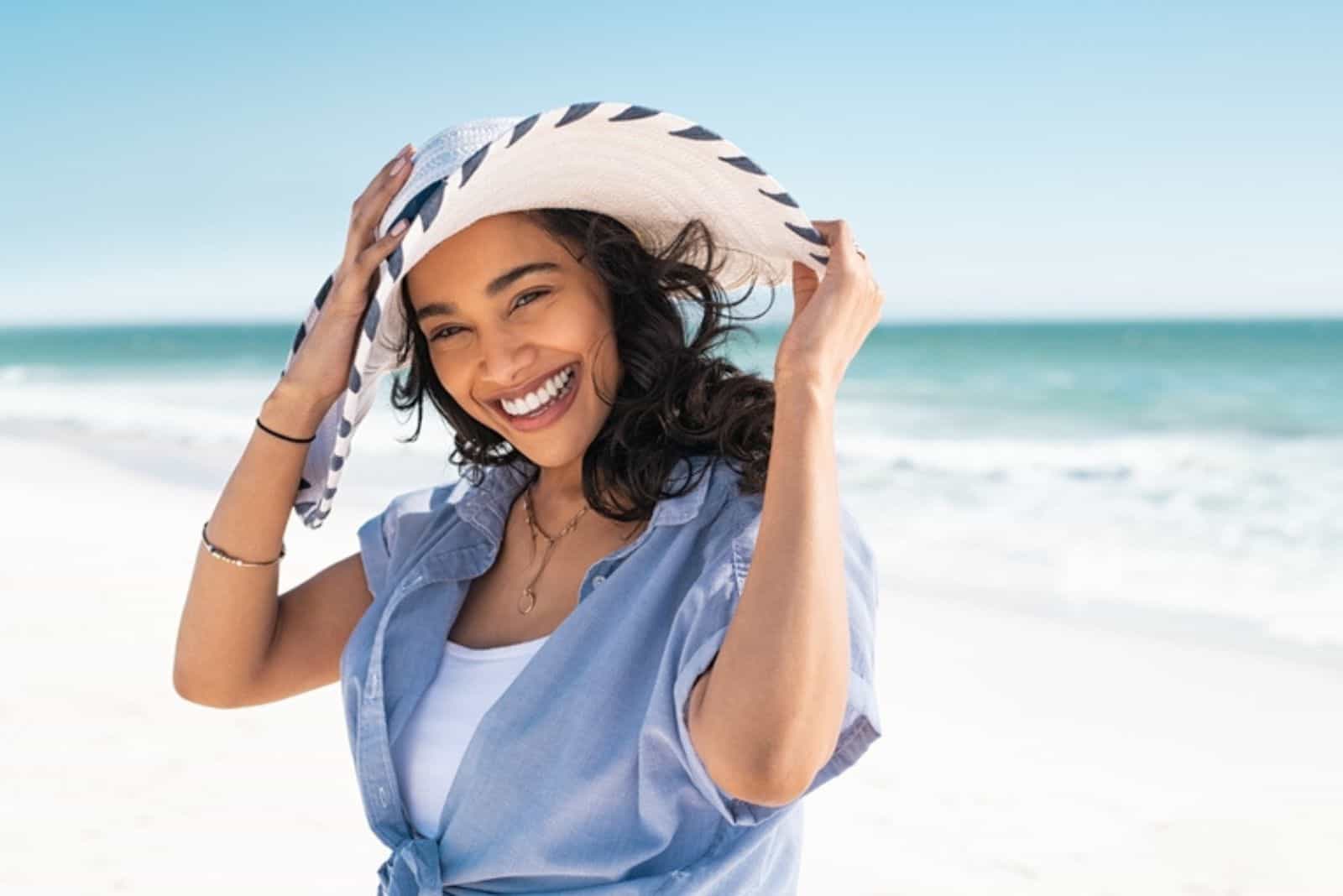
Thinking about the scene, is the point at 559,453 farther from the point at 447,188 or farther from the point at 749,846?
the point at 749,846

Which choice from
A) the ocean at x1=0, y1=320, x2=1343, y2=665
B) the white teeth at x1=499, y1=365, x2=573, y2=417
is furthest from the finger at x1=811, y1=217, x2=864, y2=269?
the white teeth at x1=499, y1=365, x2=573, y2=417

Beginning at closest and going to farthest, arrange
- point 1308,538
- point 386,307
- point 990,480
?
1. point 386,307
2. point 1308,538
3. point 990,480

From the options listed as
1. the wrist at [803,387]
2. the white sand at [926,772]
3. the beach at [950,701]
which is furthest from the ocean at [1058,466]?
the white sand at [926,772]

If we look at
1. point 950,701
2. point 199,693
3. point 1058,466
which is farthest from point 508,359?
point 1058,466

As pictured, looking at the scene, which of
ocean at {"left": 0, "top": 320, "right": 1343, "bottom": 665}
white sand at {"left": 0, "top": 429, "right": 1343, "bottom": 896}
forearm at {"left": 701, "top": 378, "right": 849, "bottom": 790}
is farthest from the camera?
ocean at {"left": 0, "top": 320, "right": 1343, "bottom": 665}

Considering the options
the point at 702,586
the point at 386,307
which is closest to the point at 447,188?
the point at 386,307

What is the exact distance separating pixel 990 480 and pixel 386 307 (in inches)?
398

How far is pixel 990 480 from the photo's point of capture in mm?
11609

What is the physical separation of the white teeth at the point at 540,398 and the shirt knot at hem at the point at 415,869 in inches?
24.7

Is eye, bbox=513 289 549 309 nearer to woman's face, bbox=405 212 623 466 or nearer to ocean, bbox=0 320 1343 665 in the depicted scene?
woman's face, bbox=405 212 623 466

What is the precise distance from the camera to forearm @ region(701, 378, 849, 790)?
148cm

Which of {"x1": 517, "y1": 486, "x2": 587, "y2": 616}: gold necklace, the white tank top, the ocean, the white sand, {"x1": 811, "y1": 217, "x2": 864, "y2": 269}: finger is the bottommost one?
the ocean

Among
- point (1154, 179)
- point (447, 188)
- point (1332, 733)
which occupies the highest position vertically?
point (447, 188)

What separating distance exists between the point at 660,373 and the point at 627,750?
1.98ft
